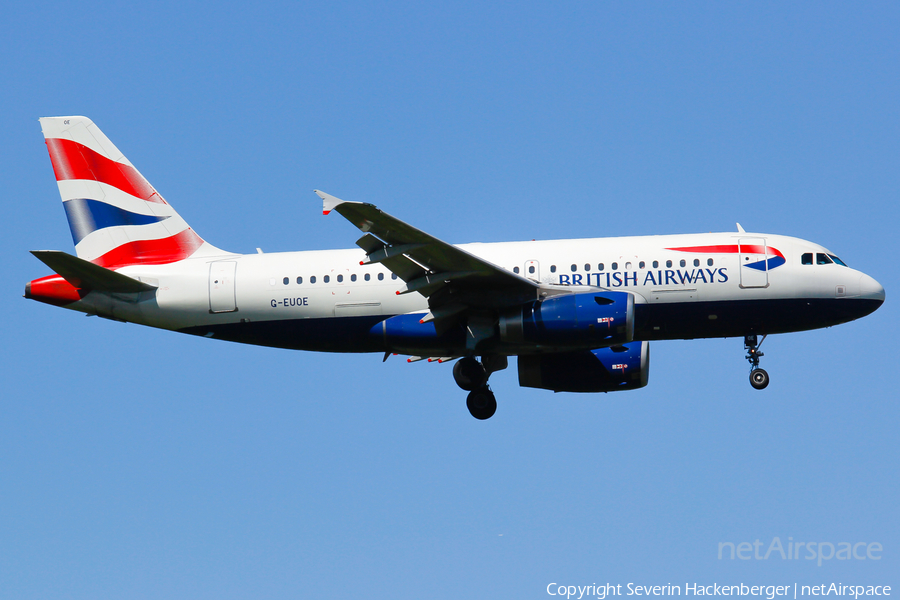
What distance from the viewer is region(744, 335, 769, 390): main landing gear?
87.1ft

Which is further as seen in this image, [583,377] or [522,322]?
[583,377]

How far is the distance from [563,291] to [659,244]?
3.20 metres

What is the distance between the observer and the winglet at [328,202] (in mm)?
20500

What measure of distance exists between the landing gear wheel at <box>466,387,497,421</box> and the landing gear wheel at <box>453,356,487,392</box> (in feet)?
0.69

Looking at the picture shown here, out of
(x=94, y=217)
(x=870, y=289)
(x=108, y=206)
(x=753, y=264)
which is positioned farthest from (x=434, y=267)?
(x=870, y=289)

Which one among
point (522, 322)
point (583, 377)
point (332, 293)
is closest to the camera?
point (522, 322)

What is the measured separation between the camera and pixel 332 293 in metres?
26.1

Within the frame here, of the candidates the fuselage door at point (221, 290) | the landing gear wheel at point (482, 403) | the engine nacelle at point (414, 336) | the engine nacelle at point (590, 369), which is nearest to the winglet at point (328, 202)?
the engine nacelle at point (414, 336)

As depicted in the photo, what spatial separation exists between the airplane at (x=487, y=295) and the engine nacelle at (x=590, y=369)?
13 centimetres

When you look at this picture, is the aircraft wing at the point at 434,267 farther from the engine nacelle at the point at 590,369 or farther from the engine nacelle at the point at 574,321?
the engine nacelle at the point at 590,369

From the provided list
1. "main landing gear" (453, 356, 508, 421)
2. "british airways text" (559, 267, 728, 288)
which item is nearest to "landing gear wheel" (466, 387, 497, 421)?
"main landing gear" (453, 356, 508, 421)

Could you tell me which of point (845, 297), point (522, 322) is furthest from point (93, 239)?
point (845, 297)

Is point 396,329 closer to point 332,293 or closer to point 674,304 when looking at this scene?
point 332,293

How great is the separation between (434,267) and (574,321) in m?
3.75
